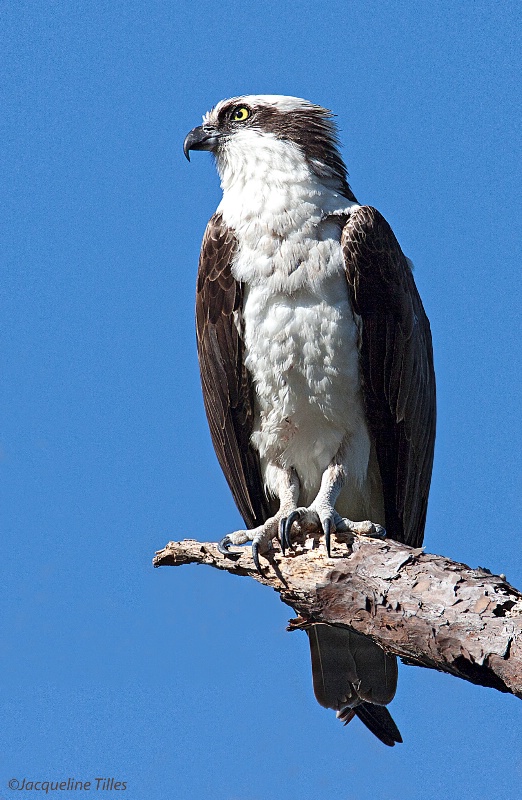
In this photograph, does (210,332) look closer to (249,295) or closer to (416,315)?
(249,295)

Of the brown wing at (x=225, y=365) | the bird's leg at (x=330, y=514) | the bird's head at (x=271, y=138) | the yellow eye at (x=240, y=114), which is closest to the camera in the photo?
the bird's leg at (x=330, y=514)

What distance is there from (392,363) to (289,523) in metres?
1.34

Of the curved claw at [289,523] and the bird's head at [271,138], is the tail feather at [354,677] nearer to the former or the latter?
the curved claw at [289,523]

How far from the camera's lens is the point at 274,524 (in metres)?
6.65

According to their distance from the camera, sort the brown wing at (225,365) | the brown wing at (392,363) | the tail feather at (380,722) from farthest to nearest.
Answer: the brown wing at (225,365), the brown wing at (392,363), the tail feather at (380,722)

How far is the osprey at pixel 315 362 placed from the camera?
6.84 m

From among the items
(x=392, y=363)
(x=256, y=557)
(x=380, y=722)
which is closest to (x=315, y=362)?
(x=392, y=363)

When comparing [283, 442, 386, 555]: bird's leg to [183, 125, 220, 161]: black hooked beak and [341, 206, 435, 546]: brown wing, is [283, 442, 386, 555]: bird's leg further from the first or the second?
[183, 125, 220, 161]: black hooked beak

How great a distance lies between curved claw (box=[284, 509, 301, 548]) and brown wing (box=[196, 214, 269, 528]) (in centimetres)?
74

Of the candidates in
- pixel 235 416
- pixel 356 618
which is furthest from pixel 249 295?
pixel 356 618

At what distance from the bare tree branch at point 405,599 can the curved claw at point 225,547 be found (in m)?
0.02

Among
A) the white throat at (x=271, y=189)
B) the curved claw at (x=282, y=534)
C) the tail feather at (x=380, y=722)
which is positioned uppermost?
the white throat at (x=271, y=189)

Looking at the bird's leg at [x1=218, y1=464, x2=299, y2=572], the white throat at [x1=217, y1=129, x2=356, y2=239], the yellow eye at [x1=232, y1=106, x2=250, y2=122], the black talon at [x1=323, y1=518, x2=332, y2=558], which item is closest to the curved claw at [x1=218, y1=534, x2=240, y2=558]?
the bird's leg at [x1=218, y1=464, x2=299, y2=572]

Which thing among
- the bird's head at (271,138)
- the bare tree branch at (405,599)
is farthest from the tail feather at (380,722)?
the bird's head at (271,138)
